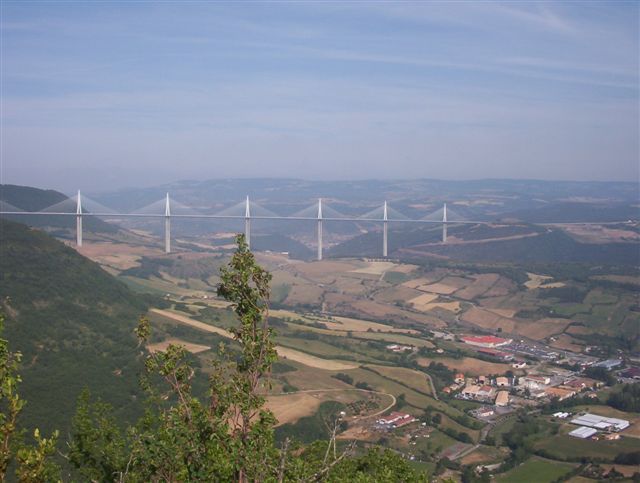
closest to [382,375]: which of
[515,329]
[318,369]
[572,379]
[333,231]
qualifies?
[318,369]

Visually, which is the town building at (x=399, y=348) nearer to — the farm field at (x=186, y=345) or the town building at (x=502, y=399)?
the town building at (x=502, y=399)

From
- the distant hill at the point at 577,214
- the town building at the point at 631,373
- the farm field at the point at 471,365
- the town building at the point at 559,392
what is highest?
the distant hill at the point at 577,214

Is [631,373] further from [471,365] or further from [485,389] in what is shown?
[485,389]

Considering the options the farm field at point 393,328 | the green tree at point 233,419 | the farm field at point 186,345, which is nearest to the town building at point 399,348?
the farm field at point 393,328

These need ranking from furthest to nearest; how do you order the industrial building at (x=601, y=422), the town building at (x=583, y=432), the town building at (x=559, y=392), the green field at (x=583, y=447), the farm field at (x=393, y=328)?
the town building at (x=559, y=392), the industrial building at (x=601, y=422), the town building at (x=583, y=432), the farm field at (x=393, y=328), the green field at (x=583, y=447)

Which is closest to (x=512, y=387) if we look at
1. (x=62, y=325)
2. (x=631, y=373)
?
(x=631, y=373)

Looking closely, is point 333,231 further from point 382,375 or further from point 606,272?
point 382,375
